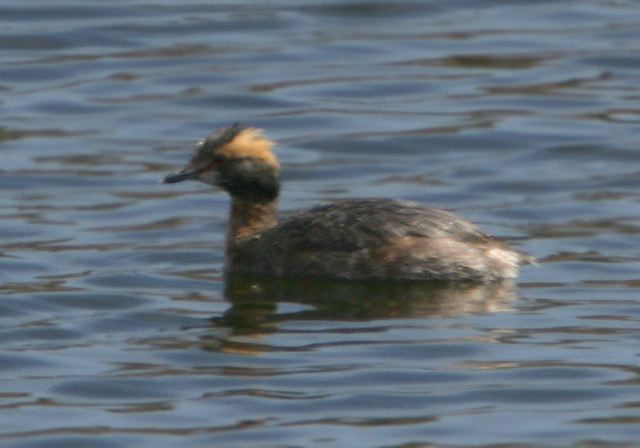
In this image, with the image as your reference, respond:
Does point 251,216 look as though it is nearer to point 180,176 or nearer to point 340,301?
point 180,176

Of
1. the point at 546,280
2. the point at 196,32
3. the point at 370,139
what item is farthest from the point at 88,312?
the point at 196,32

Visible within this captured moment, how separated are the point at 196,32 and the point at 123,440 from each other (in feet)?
38.7

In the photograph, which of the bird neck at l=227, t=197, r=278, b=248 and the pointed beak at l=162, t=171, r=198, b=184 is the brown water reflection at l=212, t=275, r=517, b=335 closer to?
the bird neck at l=227, t=197, r=278, b=248

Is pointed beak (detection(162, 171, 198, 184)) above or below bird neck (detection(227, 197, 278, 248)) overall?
above

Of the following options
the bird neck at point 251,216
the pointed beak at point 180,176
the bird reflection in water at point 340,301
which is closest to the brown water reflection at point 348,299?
the bird reflection in water at point 340,301

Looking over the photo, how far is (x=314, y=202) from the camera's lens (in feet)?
51.4

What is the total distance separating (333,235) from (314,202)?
2605mm

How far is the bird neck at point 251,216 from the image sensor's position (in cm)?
1360

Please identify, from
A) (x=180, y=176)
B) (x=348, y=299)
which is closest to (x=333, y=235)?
(x=348, y=299)

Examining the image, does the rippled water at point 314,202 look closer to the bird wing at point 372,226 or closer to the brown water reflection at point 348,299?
the brown water reflection at point 348,299

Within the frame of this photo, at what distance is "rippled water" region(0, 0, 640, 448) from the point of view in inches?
405

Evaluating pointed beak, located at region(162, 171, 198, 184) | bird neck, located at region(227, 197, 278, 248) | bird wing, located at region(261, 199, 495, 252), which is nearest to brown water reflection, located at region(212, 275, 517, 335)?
bird wing, located at region(261, 199, 495, 252)

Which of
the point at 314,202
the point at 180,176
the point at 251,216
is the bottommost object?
the point at 314,202

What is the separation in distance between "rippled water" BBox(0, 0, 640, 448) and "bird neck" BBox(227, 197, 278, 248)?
324 mm
